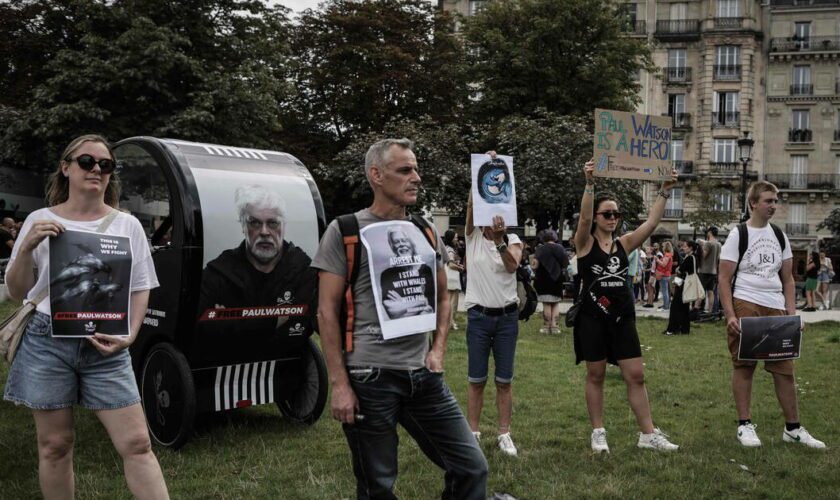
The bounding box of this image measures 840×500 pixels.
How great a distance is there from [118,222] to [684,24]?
5413 centimetres

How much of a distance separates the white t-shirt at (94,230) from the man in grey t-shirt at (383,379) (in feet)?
3.32

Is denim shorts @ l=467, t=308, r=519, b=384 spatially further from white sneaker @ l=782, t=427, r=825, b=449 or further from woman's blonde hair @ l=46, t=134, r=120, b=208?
woman's blonde hair @ l=46, t=134, r=120, b=208

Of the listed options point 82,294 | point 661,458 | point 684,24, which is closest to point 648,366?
point 661,458

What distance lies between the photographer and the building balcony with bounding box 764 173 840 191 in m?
52.4

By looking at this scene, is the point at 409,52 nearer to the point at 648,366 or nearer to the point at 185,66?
the point at 185,66

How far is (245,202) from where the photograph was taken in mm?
6316

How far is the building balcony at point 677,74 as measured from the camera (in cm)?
5241

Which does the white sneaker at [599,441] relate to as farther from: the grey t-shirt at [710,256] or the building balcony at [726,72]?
the building balcony at [726,72]

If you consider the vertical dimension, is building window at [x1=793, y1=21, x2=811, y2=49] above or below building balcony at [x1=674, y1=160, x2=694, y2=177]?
above

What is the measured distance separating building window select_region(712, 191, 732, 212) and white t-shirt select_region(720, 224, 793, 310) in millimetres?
40523

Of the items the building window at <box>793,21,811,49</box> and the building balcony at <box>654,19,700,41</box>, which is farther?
the building window at <box>793,21,811,49</box>

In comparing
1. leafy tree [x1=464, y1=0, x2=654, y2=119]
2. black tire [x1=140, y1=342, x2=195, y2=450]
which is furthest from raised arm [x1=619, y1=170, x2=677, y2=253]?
leafy tree [x1=464, y1=0, x2=654, y2=119]

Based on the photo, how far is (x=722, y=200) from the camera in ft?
170

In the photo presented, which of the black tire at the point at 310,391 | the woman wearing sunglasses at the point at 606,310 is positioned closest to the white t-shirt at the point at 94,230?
the black tire at the point at 310,391
